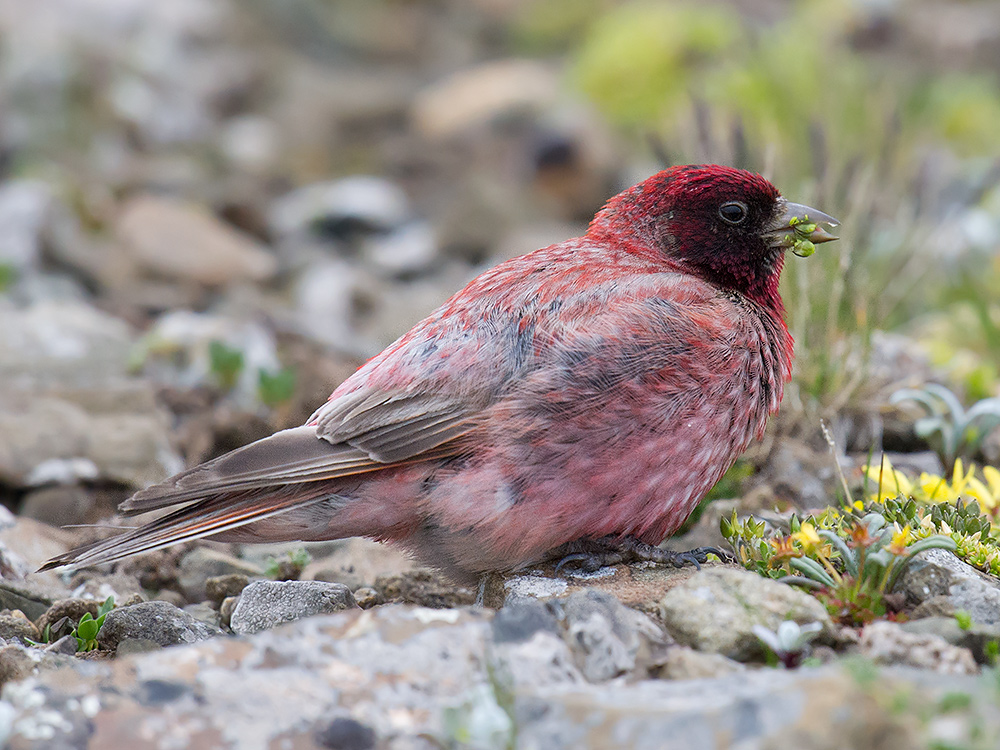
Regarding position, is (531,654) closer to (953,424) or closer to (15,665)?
(15,665)

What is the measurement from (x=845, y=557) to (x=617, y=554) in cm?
72

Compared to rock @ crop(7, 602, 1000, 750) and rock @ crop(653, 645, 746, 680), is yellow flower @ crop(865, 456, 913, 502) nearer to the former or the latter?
rock @ crop(653, 645, 746, 680)

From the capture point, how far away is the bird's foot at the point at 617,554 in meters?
3.45

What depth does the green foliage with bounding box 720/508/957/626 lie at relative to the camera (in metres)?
2.87

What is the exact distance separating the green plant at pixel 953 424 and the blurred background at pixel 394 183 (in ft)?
0.80

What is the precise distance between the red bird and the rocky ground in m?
0.19

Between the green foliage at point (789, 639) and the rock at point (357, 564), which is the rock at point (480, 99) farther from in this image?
the green foliage at point (789, 639)

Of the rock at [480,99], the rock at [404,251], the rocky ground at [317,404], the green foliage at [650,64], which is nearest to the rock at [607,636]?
A: the rocky ground at [317,404]

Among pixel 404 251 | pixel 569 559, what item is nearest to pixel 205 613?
pixel 569 559

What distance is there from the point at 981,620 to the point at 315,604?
1.76m

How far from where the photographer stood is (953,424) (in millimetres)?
4324

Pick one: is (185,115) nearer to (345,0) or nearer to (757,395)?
(345,0)

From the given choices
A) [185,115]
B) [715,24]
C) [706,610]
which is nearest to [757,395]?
[706,610]

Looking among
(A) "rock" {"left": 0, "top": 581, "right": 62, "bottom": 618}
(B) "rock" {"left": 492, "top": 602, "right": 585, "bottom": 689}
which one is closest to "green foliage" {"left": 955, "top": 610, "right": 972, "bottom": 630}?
(B) "rock" {"left": 492, "top": 602, "right": 585, "bottom": 689}
